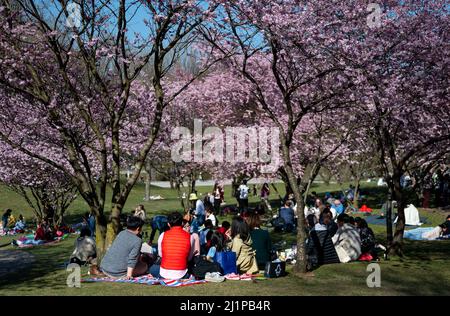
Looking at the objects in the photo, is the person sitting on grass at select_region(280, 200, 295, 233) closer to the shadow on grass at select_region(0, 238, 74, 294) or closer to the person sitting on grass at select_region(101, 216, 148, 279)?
the shadow on grass at select_region(0, 238, 74, 294)

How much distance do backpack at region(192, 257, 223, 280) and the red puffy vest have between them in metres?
0.23

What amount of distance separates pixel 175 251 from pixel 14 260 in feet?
24.9

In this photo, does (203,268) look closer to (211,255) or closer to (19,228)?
(211,255)

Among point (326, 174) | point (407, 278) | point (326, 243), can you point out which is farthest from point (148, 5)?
point (326, 174)

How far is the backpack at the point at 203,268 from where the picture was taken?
10.6m

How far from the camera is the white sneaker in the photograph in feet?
33.9

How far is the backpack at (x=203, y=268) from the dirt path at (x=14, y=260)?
518 centimetres

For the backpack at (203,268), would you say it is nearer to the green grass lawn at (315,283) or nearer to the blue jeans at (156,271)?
the blue jeans at (156,271)

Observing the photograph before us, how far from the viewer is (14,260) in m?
15.9

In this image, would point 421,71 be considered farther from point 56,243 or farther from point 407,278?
point 56,243

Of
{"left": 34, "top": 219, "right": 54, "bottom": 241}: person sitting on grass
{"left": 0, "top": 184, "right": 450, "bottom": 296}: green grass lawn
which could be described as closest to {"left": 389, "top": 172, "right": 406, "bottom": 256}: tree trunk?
{"left": 0, "top": 184, "right": 450, "bottom": 296}: green grass lawn

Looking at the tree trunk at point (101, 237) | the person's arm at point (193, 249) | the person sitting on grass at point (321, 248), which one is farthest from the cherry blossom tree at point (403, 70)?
the tree trunk at point (101, 237)

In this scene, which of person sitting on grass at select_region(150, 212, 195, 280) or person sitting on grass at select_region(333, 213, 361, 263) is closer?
person sitting on grass at select_region(150, 212, 195, 280)
